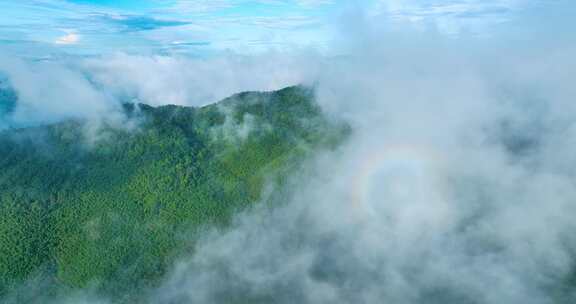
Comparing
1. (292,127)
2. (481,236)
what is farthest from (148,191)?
(481,236)

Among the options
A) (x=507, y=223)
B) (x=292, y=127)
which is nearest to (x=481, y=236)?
(x=507, y=223)

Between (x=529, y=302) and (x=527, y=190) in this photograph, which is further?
(x=527, y=190)

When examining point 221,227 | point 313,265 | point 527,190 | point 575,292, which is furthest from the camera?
point 527,190

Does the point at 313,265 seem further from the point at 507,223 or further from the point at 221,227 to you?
the point at 507,223

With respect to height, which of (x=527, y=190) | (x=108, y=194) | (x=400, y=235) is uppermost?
(x=108, y=194)

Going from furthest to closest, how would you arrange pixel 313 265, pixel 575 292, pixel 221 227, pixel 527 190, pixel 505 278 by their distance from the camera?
pixel 527 190, pixel 221 227, pixel 313 265, pixel 505 278, pixel 575 292

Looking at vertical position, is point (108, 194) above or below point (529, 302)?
above
